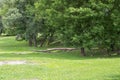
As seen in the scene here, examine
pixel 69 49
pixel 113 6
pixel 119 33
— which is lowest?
pixel 69 49

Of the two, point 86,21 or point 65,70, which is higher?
point 86,21

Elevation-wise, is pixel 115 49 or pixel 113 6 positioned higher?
pixel 113 6

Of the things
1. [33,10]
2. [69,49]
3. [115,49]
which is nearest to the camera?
[115,49]

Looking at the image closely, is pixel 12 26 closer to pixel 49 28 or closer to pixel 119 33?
pixel 49 28

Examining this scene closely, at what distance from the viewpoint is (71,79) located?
15.7m

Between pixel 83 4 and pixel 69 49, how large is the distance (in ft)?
29.7

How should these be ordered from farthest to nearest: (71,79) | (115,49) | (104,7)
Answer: (115,49) → (104,7) → (71,79)

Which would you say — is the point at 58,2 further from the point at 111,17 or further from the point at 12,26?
the point at 12,26

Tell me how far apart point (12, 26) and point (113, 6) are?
1985cm

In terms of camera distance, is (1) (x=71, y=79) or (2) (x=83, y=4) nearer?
(1) (x=71, y=79)

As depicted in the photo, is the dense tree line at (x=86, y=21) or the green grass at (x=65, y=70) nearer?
the green grass at (x=65, y=70)

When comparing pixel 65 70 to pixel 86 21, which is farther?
pixel 86 21

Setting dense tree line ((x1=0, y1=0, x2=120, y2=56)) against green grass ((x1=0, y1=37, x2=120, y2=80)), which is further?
dense tree line ((x1=0, y1=0, x2=120, y2=56))

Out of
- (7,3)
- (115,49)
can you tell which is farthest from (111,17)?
(7,3)
